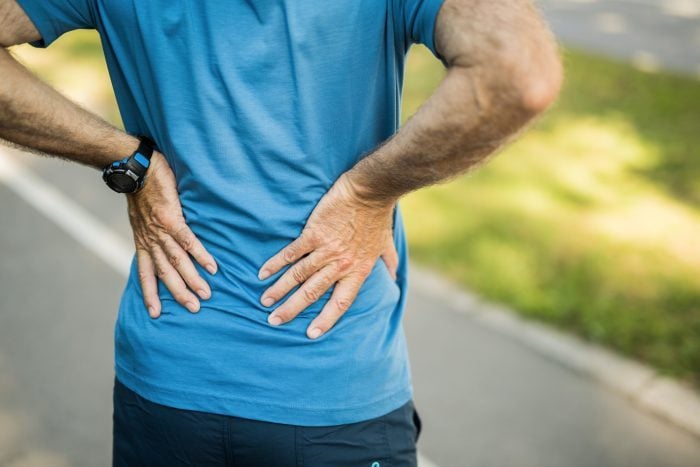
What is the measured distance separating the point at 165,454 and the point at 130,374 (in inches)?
7.2

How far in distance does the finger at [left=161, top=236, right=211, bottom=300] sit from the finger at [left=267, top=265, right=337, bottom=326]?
0.15 meters

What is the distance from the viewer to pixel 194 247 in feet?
5.15

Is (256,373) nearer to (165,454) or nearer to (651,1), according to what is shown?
(165,454)

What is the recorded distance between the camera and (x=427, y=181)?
1.49 meters

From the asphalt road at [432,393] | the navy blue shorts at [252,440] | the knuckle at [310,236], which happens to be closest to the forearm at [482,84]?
the knuckle at [310,236]

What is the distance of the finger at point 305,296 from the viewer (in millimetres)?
1505

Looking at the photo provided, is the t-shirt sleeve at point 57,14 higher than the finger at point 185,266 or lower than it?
higher

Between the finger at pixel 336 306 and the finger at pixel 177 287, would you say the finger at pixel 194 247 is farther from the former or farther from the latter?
the finger at pixel 336 306

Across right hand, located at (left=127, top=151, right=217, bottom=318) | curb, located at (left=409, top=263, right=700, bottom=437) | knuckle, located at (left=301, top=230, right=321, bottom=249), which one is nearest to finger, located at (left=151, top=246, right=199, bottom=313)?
right hand, located at (left=127, top=151, right=217, bottom=318)

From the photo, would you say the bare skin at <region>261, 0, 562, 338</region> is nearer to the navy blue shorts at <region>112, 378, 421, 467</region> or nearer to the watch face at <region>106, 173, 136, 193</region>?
the navy blue shorts at <region>112, 378, 421, 467</region>

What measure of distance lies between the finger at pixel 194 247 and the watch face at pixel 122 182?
0.62ft

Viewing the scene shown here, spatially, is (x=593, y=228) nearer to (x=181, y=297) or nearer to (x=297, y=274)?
(x=297, y=274)

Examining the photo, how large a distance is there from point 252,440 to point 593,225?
12.5 ft

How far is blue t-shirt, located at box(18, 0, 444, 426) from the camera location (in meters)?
1.40
